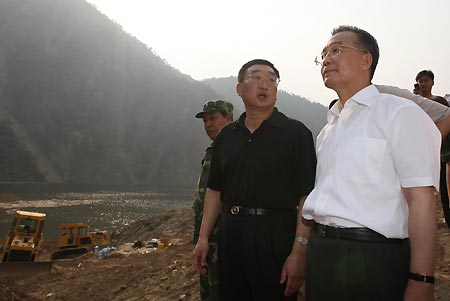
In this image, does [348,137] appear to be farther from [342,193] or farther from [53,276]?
[53,276]

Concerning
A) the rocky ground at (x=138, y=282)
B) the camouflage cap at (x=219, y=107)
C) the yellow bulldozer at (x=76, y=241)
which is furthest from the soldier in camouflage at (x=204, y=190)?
the yellow bulldozer at (x=76, y=241)

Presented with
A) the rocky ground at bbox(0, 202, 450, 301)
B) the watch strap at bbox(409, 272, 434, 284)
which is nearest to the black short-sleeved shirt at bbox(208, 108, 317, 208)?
the watch strap at bbox(409, 272, 434, 284)

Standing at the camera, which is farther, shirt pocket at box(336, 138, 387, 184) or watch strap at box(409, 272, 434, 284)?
shirt pocket at box(336, 138, 387, 184)

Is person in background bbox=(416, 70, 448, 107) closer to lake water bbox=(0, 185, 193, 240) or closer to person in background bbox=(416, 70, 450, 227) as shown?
person in background bbox=(416, 70, 450, 227)

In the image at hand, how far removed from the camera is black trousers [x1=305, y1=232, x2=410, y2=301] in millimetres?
1709

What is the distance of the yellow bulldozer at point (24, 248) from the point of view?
14.0m

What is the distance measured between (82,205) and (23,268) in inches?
1470

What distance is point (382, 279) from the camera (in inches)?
67.1

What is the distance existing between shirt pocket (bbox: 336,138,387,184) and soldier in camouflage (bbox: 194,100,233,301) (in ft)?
5.26

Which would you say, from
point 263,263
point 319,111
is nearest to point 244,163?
point 263,263

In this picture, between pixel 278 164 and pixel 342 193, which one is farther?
pixel 278 164

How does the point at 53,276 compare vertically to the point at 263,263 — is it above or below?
below

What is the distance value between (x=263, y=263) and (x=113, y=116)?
296 feet

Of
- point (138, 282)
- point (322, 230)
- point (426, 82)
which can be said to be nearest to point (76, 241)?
point (138, 282)
